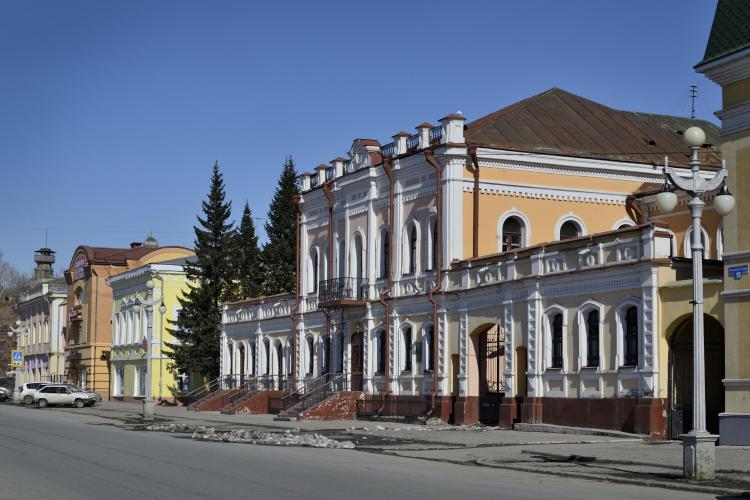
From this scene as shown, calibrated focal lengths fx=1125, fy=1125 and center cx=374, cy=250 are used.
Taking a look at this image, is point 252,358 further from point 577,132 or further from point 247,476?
point 247,476

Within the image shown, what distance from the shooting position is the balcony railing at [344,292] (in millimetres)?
44500

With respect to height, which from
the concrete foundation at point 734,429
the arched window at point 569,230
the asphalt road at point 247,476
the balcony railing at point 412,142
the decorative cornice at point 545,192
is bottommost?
the asphalt road at point 247,476

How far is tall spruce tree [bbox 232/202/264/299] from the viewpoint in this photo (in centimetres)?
6738

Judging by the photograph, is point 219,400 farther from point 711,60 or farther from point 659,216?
point 711,60

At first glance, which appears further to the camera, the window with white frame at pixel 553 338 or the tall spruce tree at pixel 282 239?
the tall spruce tree at pixel 282 239

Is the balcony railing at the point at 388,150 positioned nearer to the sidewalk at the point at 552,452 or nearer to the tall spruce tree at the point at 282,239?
the sidewalk at the point at 552,452

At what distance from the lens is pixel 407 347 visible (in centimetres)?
4184

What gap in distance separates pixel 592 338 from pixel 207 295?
3766cm

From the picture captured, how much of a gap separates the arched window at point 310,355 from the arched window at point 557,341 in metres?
18.1

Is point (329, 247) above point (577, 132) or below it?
below

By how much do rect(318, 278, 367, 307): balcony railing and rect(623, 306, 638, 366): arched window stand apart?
16011 millimetres

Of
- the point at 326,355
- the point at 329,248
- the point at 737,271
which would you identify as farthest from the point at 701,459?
the point at 329,248

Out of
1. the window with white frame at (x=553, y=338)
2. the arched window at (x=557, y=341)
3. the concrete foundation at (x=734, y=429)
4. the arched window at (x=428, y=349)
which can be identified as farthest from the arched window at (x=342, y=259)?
the concrete foundation at (x=734, y=429)

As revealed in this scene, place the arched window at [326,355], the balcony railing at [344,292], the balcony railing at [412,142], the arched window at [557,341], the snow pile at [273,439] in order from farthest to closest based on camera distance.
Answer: the arched window at [326,355] < the balcony railing at [344,292] < the balcony railing at [412,142] < the arched window at [557,341] < the snow pile at [273,439]
